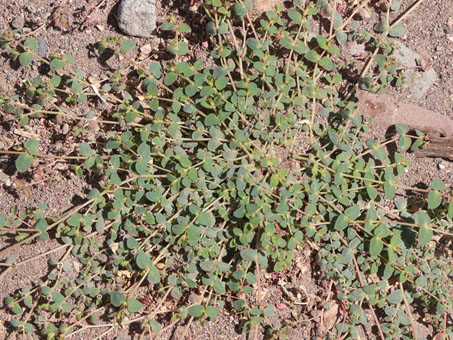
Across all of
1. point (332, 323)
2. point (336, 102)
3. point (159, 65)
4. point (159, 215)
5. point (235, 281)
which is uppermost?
point (159, 65)

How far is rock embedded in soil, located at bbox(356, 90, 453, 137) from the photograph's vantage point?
3025mm

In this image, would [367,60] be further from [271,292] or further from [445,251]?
[271,292]

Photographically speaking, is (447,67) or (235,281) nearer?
(235,281)

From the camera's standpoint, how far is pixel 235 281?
9.16 ft

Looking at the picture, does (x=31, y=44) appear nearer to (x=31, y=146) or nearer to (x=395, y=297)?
(x=31, y=146)

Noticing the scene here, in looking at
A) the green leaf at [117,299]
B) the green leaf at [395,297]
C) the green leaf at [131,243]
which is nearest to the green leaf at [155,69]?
the green leaf at [131,243]

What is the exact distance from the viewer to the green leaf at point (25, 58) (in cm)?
276

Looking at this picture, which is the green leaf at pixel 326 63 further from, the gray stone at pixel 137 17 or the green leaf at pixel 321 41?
the gray stone at pixel 137 17

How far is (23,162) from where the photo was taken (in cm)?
271

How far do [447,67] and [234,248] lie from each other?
173 cm

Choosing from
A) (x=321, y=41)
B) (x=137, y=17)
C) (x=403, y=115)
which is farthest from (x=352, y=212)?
(x=137, y=17)

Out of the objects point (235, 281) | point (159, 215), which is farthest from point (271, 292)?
point (159, 215)

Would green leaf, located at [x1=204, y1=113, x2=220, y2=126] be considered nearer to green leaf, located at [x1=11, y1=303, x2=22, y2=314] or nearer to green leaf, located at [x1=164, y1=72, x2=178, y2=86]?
green leaf, located at [x1=164, y1=72, x2=178, y2=86]

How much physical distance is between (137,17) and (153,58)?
26cm
